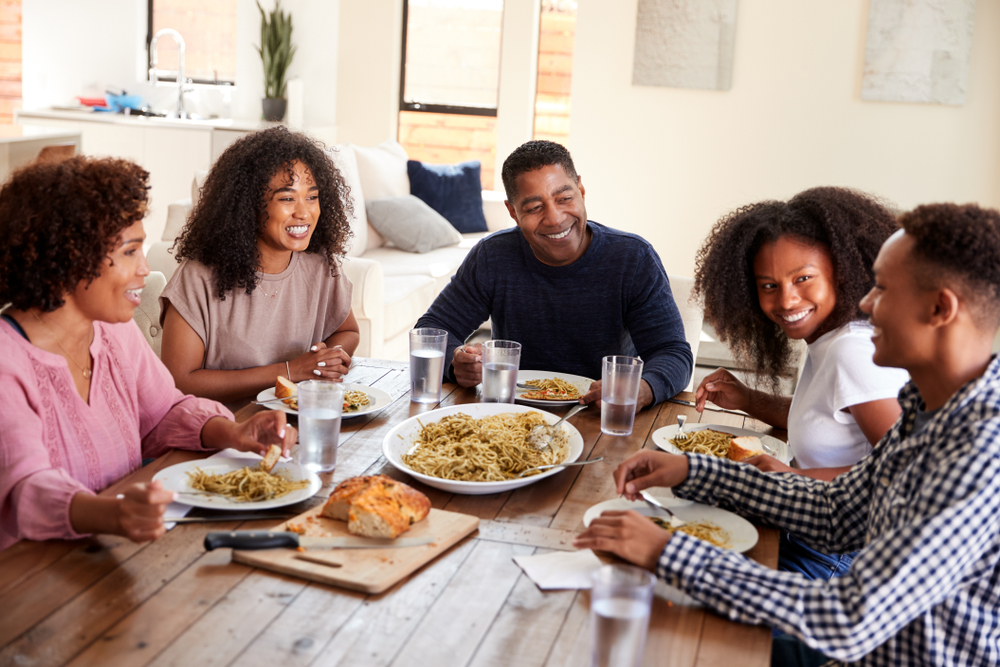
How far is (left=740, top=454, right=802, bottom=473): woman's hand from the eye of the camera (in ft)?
5.00

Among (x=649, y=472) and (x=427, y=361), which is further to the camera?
(x=427, y=361)

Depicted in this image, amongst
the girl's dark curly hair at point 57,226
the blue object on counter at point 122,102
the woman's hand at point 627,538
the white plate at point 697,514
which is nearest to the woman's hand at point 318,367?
the girl's dark curly hair at point 57,226

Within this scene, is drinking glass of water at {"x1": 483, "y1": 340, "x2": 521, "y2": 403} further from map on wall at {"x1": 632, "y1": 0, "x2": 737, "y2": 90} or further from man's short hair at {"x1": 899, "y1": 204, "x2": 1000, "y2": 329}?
map on wall at {"x1": 632, "y1": 0, "x2": 737, "y2": 90}

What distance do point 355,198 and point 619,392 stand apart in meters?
3.45

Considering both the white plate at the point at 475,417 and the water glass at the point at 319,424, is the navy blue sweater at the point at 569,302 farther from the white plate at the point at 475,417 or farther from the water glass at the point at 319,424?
the water glass at the point at 319,424

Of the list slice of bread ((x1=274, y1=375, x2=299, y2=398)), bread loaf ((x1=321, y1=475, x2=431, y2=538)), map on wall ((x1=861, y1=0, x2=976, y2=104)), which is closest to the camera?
bread loaf ((x1=321, y1=475, x2=431, y2=538))

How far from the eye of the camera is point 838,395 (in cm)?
161

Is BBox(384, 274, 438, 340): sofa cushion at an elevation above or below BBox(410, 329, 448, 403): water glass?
below

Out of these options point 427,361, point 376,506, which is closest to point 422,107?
point 427,361

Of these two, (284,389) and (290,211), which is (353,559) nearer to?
(284,389)

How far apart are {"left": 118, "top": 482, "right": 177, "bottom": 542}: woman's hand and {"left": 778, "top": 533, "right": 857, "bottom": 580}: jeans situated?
1048mm

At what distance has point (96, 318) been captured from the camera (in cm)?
153

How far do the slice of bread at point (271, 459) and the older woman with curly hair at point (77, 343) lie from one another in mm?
59

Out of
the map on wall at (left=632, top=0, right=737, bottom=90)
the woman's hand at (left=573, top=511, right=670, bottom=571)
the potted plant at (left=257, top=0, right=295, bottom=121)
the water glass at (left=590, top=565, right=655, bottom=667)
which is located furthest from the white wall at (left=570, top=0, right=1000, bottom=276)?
the water glass at (left=590, top=565, right=655, bottom=667)
